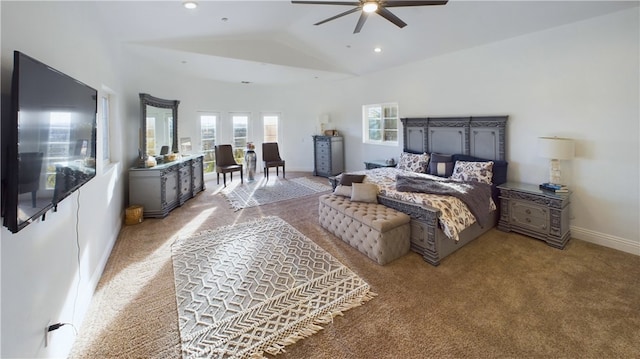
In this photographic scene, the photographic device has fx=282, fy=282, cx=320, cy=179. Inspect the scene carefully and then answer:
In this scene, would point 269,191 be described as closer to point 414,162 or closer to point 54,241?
point 414,162

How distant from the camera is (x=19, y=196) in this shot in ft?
4.16

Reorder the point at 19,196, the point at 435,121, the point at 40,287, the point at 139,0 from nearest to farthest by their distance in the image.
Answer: the point at 19,196 < the point at 40,287 < the point at 139,0 < the point at 435,121

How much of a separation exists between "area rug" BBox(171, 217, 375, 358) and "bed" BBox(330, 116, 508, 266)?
37.7 inches

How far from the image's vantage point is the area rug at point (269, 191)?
5555mm

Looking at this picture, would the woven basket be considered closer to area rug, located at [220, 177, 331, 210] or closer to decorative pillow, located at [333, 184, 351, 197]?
area rug, located at [220, 177, 331, 210]

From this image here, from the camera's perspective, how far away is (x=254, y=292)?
2586 millimetres

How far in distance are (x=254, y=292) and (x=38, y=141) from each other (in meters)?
1.88

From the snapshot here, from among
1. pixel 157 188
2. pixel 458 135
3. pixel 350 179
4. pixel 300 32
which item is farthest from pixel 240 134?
pixel 458 135

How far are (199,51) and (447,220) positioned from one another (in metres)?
4.67

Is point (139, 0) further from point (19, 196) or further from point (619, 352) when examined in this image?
point (619, 352)

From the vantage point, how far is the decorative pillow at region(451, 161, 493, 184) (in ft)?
13.6

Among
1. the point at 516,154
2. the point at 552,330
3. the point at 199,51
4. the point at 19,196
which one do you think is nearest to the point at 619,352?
the point at 552,330

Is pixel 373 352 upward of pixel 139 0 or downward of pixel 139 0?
downward

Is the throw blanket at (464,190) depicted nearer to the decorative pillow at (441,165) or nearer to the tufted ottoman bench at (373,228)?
the tufted ottoman bench at (373,228)
